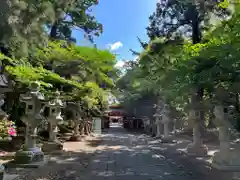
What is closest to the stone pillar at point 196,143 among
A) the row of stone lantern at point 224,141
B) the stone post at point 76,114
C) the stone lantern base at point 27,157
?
the row of stone lantern at point 224,141

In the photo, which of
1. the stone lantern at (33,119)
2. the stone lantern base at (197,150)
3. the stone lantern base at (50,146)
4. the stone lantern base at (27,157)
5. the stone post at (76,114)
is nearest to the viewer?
the stone lantern base at (27,157)

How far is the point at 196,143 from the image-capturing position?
10250mm

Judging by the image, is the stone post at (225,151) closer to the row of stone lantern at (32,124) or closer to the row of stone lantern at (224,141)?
the row of stone lantern at (224,141)

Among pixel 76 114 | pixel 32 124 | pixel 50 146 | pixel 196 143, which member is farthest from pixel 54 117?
pixel 76 114

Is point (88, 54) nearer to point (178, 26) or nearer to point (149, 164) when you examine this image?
point (178, 26)

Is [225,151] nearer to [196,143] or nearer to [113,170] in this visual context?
[196,143]

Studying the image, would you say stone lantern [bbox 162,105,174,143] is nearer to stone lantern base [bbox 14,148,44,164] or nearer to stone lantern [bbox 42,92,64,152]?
stone lantern [bbox 42,92,64,152]

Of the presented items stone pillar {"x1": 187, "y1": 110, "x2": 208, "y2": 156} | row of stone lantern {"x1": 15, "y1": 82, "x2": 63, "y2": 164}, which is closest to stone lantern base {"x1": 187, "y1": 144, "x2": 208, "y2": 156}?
stone pillar {"x1": 187, "y1": 110, "x2": 208, "y2": 156}

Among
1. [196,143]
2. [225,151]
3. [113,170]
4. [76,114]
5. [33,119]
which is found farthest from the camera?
[76,114]

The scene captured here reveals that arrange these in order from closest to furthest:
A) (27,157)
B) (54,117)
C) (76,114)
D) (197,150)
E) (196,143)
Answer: (27,157)
(197,150)
(196,143)
(54,117)
(76,114)

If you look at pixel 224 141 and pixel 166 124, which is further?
pixel 166 124

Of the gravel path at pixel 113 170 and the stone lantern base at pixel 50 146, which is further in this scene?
the stone lantern base at pixel 50 146

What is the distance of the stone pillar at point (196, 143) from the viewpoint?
1002 cm

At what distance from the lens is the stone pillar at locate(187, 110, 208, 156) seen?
10016mm
